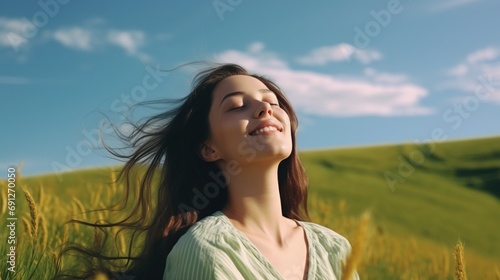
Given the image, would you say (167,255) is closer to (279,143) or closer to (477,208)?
(279,143)

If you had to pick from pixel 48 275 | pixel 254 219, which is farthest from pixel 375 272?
pixel 48 275

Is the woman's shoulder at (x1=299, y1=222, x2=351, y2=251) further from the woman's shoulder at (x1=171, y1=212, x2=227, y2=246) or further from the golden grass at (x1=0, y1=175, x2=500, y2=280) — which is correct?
the woman's shoulder at (x1=171, y1=212, x2=227, y2=246)

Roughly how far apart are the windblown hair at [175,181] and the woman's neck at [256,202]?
0.64 ft

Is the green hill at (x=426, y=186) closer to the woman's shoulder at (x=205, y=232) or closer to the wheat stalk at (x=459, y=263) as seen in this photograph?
the woman's shoulder at (x=205, y=232)

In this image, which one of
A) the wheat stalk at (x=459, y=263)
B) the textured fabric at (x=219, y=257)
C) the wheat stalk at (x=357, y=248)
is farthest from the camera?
the textured fabric at (x=219, y=257)

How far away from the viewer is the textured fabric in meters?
2.09

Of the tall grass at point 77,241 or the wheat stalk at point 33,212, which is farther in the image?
the wheat stalk at point 33,212

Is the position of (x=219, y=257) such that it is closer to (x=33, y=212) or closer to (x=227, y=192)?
(x=227, y=192)

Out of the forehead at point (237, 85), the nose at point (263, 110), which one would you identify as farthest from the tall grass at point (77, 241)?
the forehead at point (237, 85)

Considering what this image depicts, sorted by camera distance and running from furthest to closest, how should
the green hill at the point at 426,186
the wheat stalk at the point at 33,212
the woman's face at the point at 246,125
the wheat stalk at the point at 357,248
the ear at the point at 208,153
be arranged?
the green hill at the point at 426,186 → the ear at the point at 208,153 → the woman's face at the point at 246,125 → the wheat stalk at the point at 33,212 → the wheat stalk at the point at 357,248

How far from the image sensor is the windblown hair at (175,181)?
2516 millimetres

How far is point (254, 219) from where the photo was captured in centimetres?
241

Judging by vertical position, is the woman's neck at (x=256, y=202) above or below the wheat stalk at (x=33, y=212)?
above

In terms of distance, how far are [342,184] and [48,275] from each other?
17.4 meters
